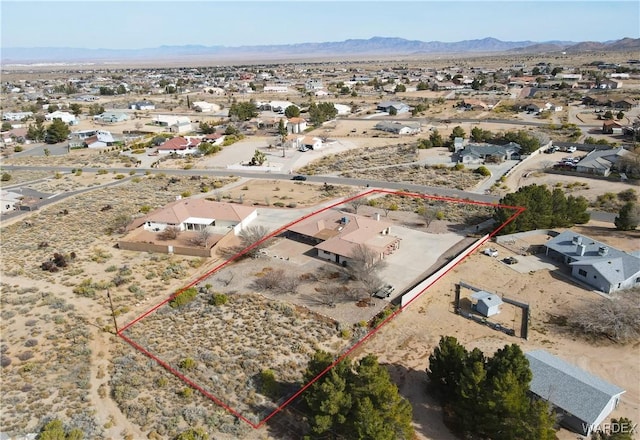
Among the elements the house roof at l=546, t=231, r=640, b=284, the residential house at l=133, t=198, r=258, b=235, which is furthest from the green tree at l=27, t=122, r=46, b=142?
the house roof at l=546, t=231, r=640, b=284

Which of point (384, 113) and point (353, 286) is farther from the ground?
point (384, 113)

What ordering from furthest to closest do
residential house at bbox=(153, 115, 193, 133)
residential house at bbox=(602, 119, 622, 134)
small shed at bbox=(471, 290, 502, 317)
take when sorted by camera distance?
residential house at bbox=(153, 115, 193, 133)
residential house at bbox=(602, 119, 622, 134)
small shed at bbox=(471, 290, 502, 317)

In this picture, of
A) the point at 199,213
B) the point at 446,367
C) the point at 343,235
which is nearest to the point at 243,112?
the point at 199,213

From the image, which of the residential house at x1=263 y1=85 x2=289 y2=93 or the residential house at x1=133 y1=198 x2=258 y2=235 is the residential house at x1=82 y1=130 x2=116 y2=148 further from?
the residential house at x1=263 y1=85 x2=289 y2=93

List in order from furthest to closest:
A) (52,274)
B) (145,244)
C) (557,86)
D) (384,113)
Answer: (557,86) < (384,113) < (145,244) < (52,274)

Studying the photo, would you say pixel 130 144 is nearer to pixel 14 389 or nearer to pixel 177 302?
pixel 177 302

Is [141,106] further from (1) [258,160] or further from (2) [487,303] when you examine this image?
(2) [487,303]

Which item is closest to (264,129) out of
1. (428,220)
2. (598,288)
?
(428,220)
